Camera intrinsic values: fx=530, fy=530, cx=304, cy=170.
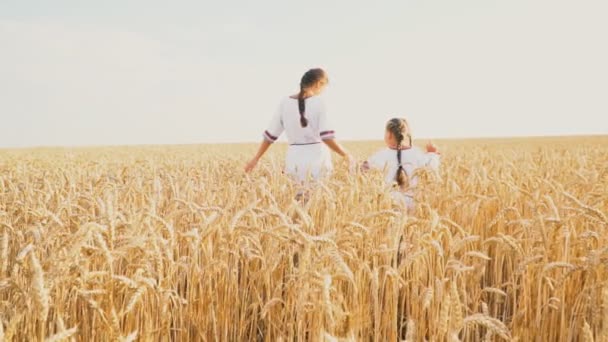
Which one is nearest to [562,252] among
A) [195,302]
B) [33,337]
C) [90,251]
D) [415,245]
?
[415,245]

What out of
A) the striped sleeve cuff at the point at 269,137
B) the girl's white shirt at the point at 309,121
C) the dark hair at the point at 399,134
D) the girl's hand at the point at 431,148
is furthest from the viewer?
the striped sleeve cuff at the point at 269,137

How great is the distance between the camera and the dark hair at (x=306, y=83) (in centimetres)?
464

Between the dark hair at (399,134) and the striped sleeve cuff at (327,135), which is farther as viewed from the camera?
the striped sleeve cuff at (327,135)

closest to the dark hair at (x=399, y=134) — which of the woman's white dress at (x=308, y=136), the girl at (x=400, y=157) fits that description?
the girl at (x=400, y=157)

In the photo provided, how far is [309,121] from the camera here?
15.5ft

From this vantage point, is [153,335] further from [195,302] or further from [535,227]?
[535,227]

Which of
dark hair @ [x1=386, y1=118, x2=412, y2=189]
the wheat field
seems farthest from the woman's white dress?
the wheat field

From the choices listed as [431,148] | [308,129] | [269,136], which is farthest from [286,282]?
[269,136]

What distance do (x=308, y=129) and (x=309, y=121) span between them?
0.24 feet

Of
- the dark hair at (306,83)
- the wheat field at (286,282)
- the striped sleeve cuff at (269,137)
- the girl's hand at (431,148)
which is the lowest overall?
the wheat field at (286,282)

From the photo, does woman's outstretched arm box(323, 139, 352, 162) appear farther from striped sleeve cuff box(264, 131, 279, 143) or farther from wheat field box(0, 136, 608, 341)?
wheat field box(0, 136, 608, 341)

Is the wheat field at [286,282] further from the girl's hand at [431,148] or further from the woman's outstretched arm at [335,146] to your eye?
the woman's outstretched arm at [335,146]

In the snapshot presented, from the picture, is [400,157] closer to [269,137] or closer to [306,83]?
[306,83]

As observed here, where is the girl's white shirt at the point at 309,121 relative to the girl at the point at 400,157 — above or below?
above
